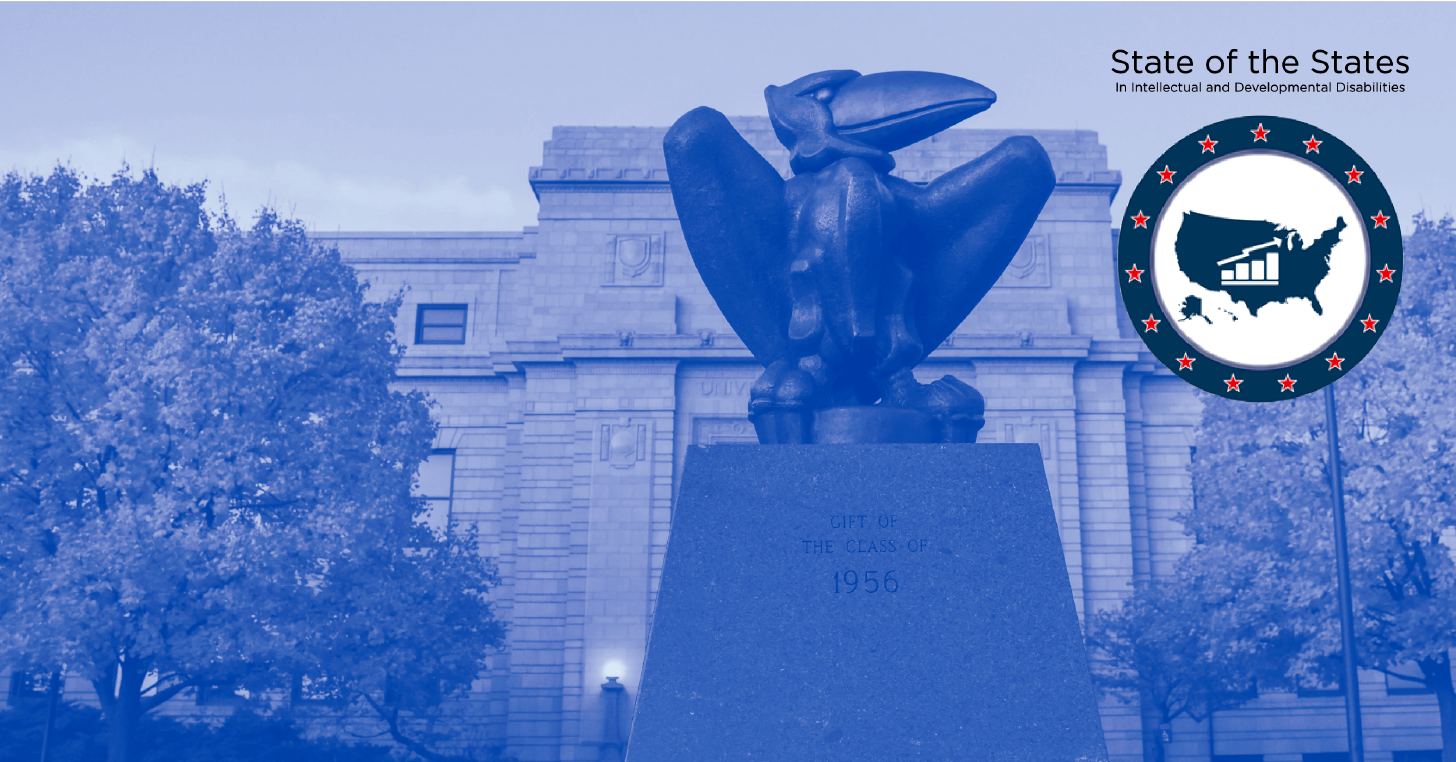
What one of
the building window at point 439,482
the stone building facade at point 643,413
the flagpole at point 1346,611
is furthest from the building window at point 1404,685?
the building window at point 439,482

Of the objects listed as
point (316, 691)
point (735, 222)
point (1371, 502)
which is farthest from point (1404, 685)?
point (735, 222)

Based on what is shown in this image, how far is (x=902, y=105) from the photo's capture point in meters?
7.59

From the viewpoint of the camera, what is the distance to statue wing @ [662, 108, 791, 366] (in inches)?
294

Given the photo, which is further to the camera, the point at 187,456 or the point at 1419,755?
the point at 1419,755

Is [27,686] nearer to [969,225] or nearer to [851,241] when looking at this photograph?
[851,241]

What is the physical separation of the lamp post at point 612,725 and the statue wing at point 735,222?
22070 mm

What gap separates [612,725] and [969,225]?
22.8m

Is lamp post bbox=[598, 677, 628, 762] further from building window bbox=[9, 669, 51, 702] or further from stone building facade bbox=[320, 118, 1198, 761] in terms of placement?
building window bbox=[9, 669, 51, 702]

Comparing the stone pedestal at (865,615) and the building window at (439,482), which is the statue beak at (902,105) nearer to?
the stone pedestal at (865,615)

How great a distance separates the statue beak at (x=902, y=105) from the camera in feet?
24.6

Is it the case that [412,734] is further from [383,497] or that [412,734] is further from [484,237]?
[484,237]

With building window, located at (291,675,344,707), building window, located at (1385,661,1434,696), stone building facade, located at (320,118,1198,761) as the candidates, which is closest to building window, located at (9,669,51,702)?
building window, located at (291,675,344,707)

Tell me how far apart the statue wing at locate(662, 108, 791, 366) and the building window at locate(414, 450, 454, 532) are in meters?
26.1

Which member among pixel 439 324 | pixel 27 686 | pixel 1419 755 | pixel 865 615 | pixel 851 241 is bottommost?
pixel 1419 755
